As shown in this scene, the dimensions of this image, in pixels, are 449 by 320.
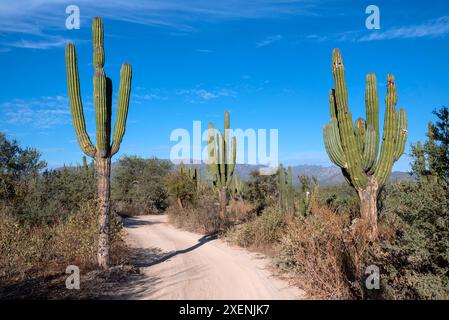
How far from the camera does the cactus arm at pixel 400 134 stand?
336 inches

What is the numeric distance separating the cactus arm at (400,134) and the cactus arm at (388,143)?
226mm

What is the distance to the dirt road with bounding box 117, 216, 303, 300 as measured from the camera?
18.7 feet

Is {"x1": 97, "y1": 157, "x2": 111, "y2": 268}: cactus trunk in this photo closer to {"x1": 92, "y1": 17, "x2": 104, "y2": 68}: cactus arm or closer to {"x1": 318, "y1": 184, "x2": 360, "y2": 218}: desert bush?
{"x1": 92, "y1": 17, "x2": 104, "y2": 68}: cactus arm

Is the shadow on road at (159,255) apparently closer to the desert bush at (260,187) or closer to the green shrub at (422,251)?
the green shrub at (422,251)

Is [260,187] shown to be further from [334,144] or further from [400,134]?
[400,134]

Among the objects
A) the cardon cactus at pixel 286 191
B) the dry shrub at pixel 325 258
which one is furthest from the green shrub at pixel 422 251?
the cardon cactus at pixel 286 191

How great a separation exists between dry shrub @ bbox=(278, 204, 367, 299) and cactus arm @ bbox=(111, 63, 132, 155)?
3948 mm

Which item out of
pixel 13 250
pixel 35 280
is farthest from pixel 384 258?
pixel 13 250

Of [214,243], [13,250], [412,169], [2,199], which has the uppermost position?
[412,169]

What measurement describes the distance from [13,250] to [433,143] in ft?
29.2

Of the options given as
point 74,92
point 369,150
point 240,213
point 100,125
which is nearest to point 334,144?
point 369,150
